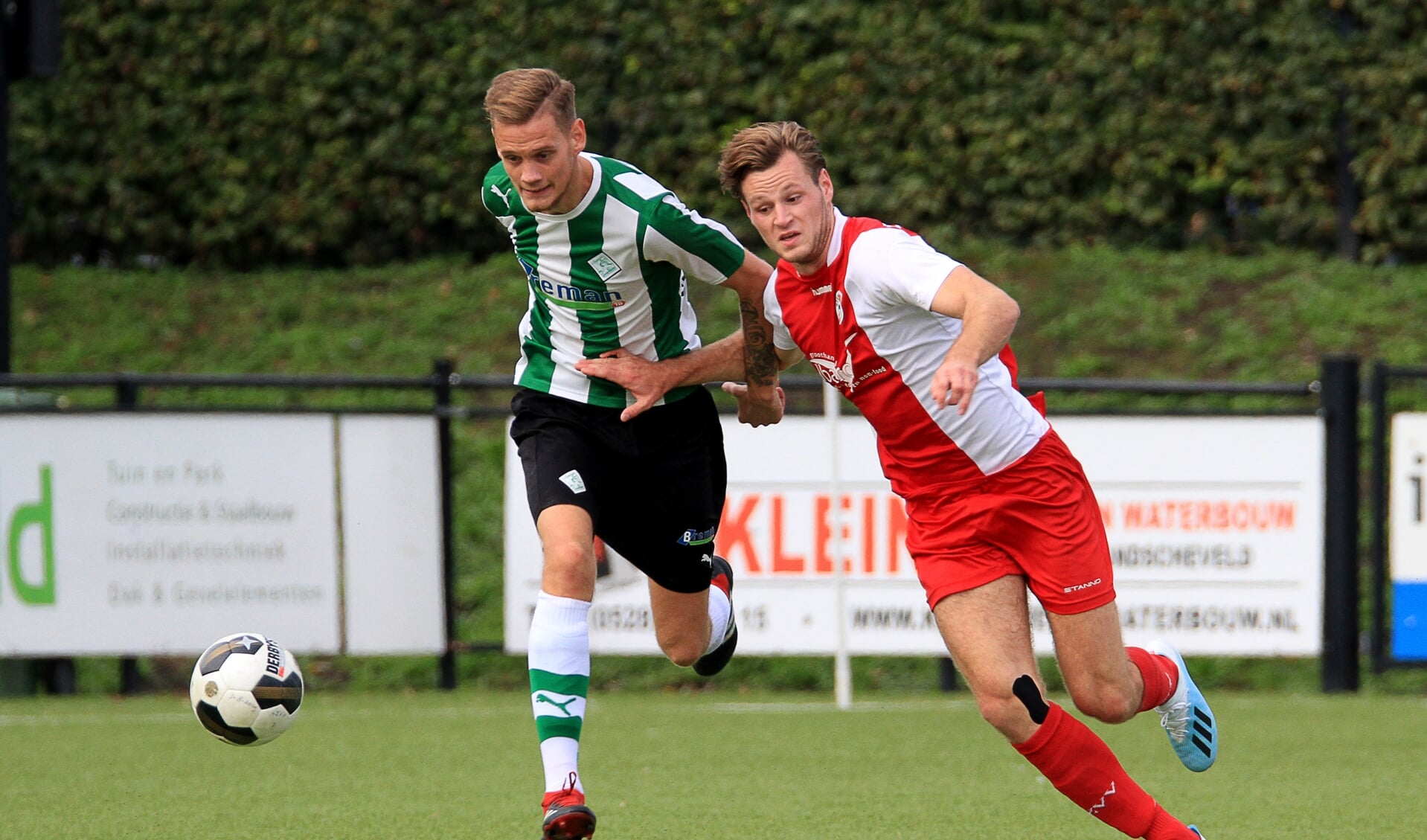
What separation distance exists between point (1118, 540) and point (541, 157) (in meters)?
4.83

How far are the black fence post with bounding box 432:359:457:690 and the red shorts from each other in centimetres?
492

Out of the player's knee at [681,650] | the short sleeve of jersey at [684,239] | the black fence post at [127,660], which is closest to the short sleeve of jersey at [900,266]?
the short sleeve of jersey at [684,239]

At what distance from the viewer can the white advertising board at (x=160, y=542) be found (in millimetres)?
8703

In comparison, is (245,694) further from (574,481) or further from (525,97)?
(525,97)

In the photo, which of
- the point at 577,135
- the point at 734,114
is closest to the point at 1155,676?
the point at 577,135

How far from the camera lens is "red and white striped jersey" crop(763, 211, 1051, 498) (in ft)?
14.0

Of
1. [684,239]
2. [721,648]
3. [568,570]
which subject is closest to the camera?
[568,570]

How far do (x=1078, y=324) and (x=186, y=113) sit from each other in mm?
7205

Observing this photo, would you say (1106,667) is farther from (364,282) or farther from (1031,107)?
(364,282)

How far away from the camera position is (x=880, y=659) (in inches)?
377

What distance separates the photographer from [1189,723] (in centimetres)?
477

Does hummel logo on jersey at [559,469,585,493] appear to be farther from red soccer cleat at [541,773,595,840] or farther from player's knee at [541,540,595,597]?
red soccer cleat at [541,773,595,840]

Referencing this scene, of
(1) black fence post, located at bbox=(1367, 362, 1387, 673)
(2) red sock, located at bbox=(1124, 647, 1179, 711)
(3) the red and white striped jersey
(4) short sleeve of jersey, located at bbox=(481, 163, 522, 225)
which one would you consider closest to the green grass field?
(1) black fence post, located at bbox=(1367, 362, 1387, 673)

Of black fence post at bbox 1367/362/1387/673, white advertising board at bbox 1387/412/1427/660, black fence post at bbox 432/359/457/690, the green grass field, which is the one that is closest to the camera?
the green grass field
